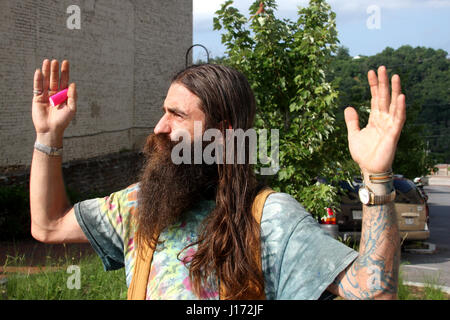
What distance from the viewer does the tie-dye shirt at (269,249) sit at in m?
1.64

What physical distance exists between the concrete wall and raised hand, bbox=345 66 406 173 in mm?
11331

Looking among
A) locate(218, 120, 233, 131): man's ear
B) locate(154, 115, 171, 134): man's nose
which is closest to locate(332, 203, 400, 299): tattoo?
locate(218, 120, 233, 131): man's ear

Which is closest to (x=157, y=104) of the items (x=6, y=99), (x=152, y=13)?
(x=152, y=13)

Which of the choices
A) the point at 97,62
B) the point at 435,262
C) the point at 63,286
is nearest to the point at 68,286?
the point at 63,286

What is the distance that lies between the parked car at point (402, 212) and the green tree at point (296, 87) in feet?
11.7

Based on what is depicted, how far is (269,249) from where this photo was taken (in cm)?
174

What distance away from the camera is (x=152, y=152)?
208 cm

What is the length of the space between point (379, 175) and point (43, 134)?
4.26 ft

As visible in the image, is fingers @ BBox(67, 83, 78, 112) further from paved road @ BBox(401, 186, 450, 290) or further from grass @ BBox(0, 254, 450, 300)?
paved road @ BBox(401, 186, 450, 290)

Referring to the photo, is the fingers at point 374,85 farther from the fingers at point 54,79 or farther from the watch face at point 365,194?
the fingers at point 54,79

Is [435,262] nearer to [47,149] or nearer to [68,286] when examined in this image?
[68,286]

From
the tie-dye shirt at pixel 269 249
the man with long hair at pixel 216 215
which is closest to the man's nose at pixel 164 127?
the man with long hair at pixel 216 215

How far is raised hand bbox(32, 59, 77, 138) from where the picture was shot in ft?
6.72

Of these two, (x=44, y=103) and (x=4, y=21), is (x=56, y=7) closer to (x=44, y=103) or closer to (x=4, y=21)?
(x=4, y=21)
